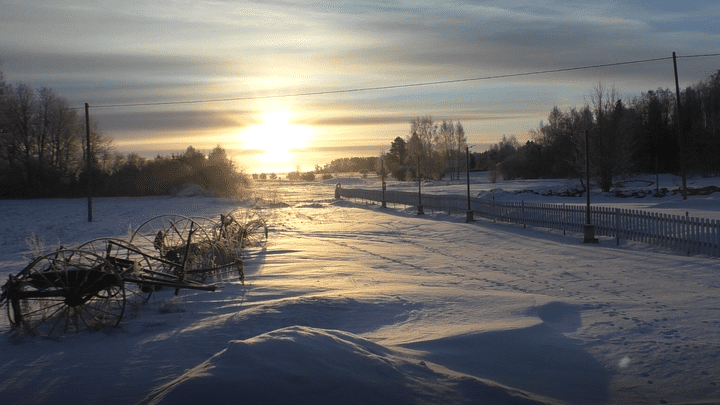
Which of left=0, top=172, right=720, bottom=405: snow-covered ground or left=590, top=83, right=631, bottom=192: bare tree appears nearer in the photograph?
left=0, top=172, right=720, bottom=405: snow-covered ground

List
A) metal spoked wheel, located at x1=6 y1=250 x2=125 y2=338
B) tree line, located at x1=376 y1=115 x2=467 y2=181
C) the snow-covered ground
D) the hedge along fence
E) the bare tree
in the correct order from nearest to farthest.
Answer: the snow-covered ground < metal spoked wheel, located at x1=6 y1=250 x2=125 y2=338 < the hedge along fence < the bare tree < tree line, located at x1=376 y1=115 x2=467 y2=181

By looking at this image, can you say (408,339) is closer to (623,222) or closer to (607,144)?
(623,222)

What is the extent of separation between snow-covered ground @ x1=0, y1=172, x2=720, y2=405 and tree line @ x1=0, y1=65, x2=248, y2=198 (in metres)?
38.8

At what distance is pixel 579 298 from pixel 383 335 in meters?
4.69

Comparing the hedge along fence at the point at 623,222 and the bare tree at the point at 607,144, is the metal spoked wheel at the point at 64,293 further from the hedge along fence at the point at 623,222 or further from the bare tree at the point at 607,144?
the bare tree at the point at 607,144

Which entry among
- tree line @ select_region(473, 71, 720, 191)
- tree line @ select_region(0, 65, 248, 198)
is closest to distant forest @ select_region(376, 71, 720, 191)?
tree line @ select_region(473, 71, 720, 191)

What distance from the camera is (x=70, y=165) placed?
54750 millimetres

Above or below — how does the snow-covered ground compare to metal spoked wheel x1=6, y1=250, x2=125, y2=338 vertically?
below

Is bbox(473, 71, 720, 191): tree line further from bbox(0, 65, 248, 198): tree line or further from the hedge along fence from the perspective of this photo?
bbox(0, 65, 248, 198): tree line

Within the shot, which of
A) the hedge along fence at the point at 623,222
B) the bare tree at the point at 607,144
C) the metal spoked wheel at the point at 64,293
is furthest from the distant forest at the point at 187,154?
the metal spoked wheel at the point at 64,293

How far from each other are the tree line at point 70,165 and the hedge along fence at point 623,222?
32566 millimetres

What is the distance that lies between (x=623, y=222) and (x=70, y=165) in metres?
52.3

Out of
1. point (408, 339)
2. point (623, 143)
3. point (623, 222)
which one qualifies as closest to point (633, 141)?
point (623, 143)

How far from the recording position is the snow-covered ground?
5.55 metres
